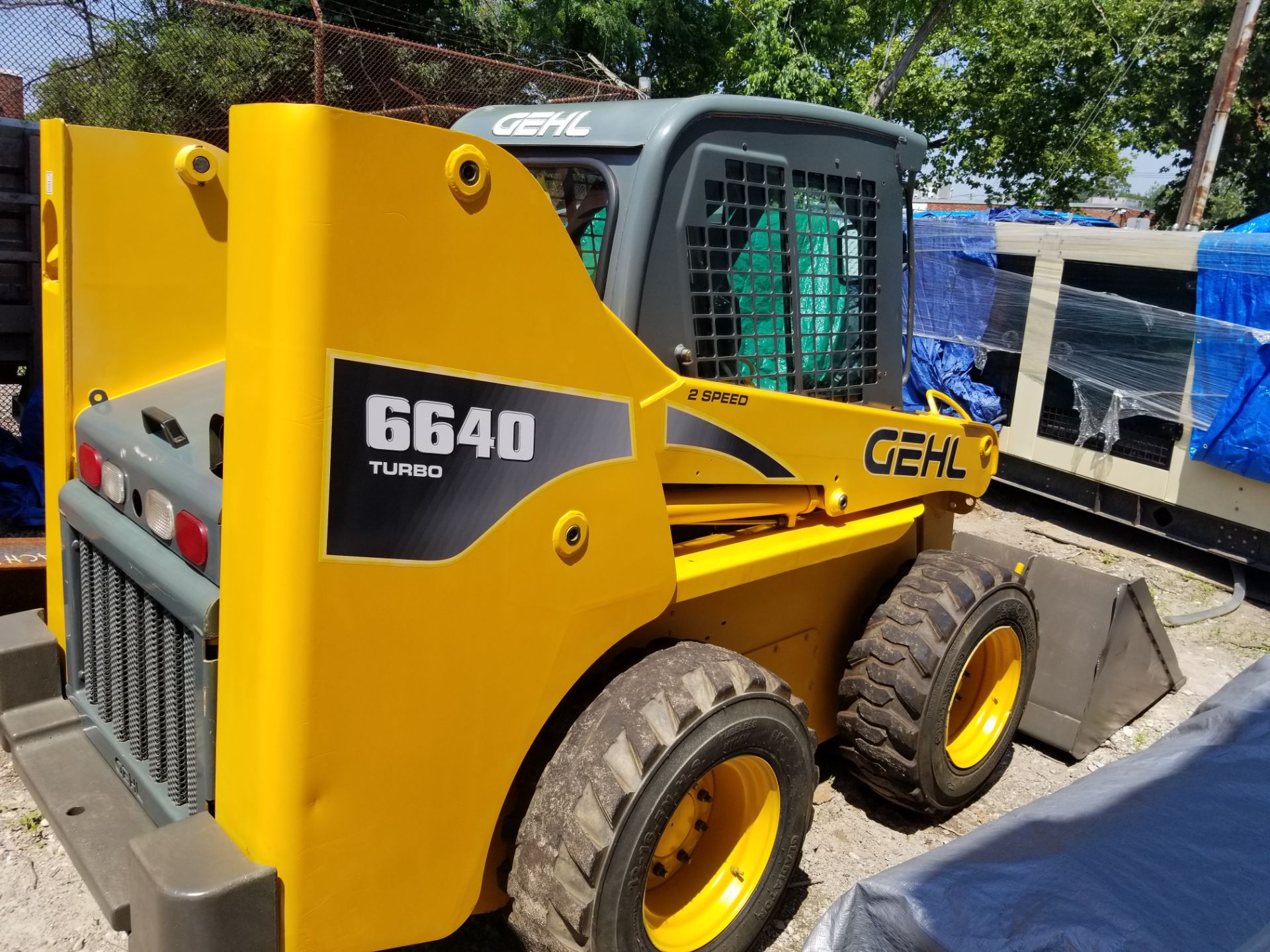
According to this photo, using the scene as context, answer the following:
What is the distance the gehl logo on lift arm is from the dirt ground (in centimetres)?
131

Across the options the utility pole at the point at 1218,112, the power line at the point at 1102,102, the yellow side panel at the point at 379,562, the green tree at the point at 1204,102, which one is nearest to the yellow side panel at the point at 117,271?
the yellow side panel at the point at 379,562

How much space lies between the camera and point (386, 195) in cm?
169

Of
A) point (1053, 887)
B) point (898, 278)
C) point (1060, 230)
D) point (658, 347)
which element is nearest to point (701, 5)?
point (1060, 230)

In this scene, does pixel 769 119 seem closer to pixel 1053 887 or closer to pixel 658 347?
pixel 658 347

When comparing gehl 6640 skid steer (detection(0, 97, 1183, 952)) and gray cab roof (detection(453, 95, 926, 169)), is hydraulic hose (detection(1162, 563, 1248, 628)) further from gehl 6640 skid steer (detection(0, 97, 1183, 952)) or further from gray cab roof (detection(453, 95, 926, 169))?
gray cab roof (detection(453, 95, 926, 169))

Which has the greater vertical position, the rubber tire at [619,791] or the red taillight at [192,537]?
the red taillight at [192,537]

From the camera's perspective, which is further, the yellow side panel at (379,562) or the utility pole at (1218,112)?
the utility pole at (1218,112)

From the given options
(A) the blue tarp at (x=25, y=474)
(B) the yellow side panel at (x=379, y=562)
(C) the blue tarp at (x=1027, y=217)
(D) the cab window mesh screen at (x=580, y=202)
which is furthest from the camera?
(C) the blue tarp at (x=1027, y=217)

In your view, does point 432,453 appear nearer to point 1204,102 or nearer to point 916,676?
point 916,676

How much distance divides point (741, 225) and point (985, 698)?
225 cm

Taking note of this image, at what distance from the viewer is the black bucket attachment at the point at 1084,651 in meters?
4.23

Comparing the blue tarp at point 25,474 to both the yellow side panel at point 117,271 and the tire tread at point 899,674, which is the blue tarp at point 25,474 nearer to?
the yellow side panel at point 117,271

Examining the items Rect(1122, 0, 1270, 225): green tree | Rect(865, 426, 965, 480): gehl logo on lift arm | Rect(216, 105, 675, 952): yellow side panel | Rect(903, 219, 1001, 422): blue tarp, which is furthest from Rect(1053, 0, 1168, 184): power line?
Rect(216, 105, 675, 952): yellow side panel

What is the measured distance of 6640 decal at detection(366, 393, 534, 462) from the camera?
175 cm
